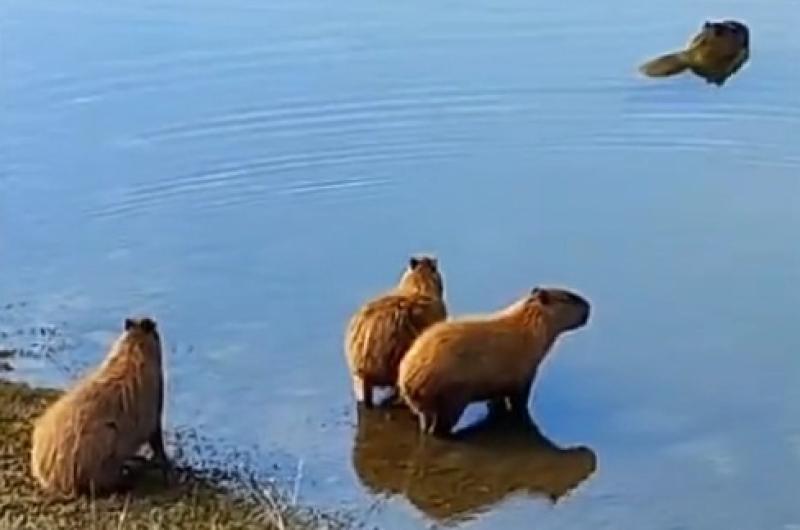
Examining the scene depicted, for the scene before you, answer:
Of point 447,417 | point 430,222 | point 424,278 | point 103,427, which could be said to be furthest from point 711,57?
point 103,427

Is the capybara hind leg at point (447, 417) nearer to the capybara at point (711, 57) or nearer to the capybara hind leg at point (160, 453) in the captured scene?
the capybara hind leg at point (160, 453)

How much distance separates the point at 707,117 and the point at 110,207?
367 centimetres

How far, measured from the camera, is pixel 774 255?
9812 mm

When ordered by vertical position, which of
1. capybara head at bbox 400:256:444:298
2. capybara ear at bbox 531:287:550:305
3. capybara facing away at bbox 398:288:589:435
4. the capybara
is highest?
the capybara

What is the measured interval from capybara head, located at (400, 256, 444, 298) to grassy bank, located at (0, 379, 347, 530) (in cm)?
136

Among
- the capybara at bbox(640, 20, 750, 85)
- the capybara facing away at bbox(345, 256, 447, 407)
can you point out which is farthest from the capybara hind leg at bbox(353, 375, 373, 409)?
the capybara at bbox(640, 20, 750, 85)

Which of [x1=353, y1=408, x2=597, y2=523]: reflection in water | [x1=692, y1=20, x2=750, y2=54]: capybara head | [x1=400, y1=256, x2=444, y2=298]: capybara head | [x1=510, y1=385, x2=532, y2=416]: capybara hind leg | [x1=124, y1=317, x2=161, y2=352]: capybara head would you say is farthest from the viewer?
[x1=692, y1=20, x2=750, y2=54]: capybara head

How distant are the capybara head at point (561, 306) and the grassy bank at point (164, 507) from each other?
58.7 inches

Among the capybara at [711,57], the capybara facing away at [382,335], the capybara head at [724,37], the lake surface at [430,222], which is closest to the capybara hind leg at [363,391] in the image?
the capybara facing away at [382,335]

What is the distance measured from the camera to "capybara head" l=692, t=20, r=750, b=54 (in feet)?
44.4

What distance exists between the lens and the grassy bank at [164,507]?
7.38 meters

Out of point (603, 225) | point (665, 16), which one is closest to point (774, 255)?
point (603, 225)

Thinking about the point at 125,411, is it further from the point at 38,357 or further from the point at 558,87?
the point at 558,87

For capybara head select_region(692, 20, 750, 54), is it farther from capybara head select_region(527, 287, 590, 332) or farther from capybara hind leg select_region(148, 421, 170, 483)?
capybara hind leg select_region(148, 421, 170, 483)
